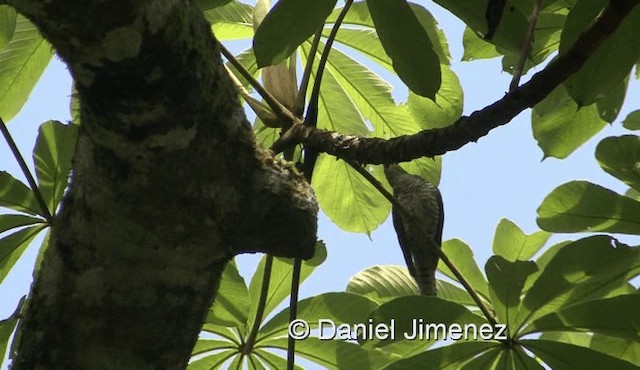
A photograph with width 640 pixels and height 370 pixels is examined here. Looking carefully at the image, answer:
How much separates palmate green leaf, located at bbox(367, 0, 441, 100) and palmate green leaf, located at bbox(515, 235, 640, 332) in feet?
1.64

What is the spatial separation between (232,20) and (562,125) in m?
0.97

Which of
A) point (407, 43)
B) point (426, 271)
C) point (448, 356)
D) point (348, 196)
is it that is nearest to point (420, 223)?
point (426, 271)

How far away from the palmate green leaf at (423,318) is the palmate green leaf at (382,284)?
1.23ft

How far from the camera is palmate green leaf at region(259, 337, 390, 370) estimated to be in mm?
2076

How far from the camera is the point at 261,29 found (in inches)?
60.6

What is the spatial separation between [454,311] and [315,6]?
0.75 meters

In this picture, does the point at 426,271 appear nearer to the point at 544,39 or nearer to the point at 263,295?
the point at 263,295

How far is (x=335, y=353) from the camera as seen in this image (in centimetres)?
211

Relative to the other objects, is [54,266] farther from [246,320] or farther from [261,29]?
[246,320]

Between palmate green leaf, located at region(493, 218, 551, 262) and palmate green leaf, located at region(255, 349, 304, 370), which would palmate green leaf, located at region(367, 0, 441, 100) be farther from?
palmate green leaf, located at region(255, 349, 304, 370)

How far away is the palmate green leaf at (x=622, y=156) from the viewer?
6.24 ft

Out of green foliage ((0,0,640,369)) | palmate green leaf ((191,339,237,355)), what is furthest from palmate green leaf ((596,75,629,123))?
palmate green leaf ((191,339,237,355))

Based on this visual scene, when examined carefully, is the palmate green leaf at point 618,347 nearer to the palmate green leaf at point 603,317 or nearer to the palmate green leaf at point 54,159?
the palmate green leaf at point 603,317

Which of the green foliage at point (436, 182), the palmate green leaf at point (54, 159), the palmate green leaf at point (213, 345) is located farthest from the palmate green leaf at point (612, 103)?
the palmate green leaf at point (54, 159)
